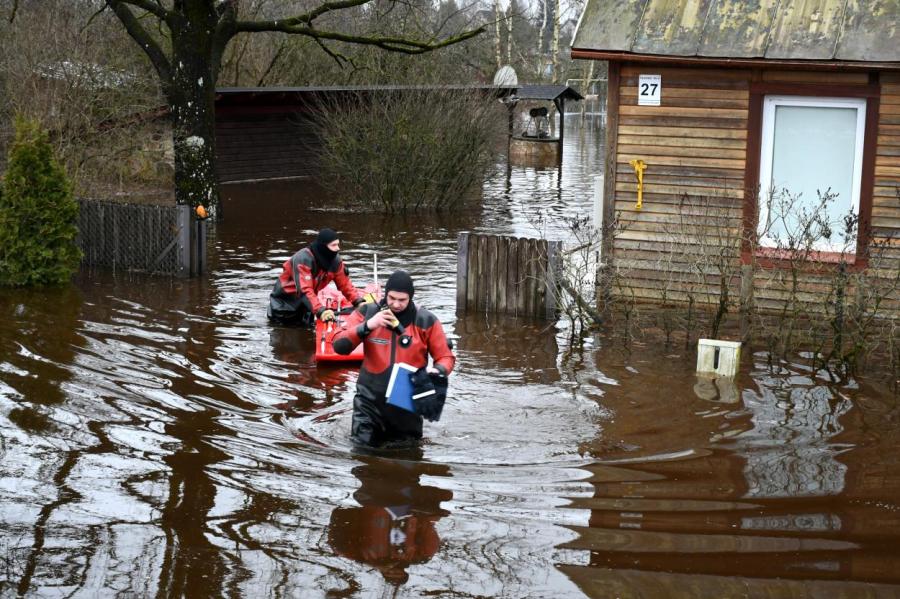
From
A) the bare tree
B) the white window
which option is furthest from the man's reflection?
the bare tree

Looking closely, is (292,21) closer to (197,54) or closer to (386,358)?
(197,54)

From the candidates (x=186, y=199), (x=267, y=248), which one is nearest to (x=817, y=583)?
(x=267, y=248)

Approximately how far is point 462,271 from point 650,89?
3259 mm

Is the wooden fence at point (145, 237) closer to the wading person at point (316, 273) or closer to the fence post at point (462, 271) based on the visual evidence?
the wading person at point (316, 273)

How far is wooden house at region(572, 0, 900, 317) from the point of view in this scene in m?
13.9

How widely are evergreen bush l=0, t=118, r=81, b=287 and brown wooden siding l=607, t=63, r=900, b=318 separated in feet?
24.0

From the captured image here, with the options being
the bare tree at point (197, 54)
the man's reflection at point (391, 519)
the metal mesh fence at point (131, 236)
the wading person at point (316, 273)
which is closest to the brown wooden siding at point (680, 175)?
the wading person at point (316, 273)

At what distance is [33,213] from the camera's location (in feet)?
51.4

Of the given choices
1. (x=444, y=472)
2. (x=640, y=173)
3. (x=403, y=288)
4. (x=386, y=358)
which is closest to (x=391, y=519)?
(x=444, y=472)

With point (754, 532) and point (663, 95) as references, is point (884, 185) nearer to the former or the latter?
point (663, 95)

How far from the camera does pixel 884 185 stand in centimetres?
1402

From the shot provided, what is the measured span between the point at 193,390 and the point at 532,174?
24.7 metres

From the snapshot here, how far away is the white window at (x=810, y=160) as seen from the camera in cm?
1423

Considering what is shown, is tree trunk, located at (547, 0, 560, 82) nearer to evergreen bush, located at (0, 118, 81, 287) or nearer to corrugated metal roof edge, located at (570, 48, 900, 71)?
corrugated metal roof edge, located at (570, 48, 900, 71)
